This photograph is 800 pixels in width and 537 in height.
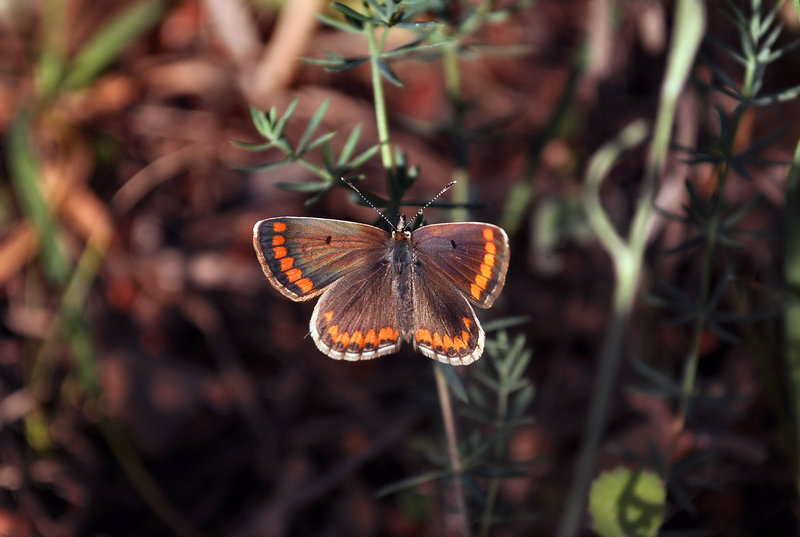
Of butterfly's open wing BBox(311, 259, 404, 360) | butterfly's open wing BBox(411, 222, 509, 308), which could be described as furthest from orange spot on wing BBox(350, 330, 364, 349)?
butterfly's open wing BBox(411, 222, 509, 308)

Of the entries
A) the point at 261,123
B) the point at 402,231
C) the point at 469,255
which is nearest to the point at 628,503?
the point at 469,255

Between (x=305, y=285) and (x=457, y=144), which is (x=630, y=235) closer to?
(x=457, y=144)

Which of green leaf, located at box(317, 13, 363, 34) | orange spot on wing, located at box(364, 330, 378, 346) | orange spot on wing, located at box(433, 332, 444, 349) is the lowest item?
orange spot on wing, located at box(364, 330, 378, 346)

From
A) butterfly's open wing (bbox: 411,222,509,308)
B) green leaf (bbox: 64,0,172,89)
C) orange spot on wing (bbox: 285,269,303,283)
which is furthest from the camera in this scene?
green leaf (bbox: 64,0,172,89)

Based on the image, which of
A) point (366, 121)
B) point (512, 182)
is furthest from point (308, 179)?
point (512, 182)

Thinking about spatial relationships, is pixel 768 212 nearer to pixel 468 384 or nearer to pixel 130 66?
pixel 468 384

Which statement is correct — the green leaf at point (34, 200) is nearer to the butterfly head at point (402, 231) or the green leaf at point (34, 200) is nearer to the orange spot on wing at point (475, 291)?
the butterfly head at point (402, 231)

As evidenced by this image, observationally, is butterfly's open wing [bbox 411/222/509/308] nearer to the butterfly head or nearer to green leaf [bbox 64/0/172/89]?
the butterfly head

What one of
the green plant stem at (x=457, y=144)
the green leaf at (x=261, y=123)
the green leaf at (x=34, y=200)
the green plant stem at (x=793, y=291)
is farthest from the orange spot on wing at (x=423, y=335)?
the green leaf at (x=34, y=200)
